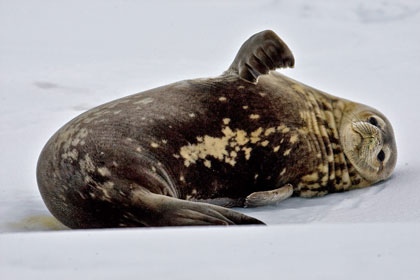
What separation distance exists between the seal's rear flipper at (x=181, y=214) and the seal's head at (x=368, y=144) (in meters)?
1.10

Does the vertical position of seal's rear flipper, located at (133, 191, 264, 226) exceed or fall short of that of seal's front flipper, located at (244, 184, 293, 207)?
it exceeds it

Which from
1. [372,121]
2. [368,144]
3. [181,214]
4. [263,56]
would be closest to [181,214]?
[181,214]

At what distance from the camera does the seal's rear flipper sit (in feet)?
8.86

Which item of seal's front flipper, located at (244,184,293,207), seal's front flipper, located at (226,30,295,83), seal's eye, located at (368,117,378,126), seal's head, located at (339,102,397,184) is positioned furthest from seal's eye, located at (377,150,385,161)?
seal's front flipper, located at (226,30,295,83)

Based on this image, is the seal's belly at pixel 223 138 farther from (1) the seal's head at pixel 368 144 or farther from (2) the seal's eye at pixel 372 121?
(2) the seal's eye at pixel 372 121

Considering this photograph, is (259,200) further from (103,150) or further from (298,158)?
(103,150)

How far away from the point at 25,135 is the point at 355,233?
9.96 ft

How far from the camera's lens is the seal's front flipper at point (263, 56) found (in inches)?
130

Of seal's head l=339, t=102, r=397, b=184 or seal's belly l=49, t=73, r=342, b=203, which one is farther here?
seal's head l=339, t=102, r=397, b=184

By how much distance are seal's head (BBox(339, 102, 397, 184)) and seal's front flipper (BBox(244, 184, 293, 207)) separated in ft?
1.37

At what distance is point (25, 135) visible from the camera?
15.0 feet

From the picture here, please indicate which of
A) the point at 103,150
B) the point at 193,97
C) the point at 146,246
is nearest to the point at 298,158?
the point at 193,97

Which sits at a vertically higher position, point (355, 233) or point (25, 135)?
point (355, 233)

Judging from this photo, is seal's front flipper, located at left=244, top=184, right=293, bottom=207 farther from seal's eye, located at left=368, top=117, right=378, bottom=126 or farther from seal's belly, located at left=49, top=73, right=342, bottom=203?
seal's eye, located at left=368, top=117, right=378, bottom=126
